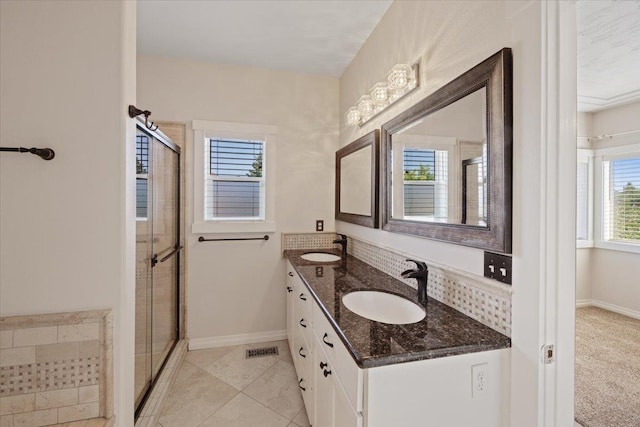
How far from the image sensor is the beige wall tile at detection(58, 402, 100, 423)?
1.19 meters

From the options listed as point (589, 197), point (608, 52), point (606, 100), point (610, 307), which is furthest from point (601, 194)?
point (608, 52)

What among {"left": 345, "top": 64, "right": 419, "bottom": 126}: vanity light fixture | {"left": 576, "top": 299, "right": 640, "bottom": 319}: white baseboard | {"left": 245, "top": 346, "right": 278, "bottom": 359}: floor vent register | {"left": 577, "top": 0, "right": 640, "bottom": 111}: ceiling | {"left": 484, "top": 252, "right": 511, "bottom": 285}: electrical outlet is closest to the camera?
{"left": 484, "top": 252, "right": 511, "bottom": 285}: electrical outlet

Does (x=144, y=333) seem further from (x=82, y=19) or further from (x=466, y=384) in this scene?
(x=466, y=384)

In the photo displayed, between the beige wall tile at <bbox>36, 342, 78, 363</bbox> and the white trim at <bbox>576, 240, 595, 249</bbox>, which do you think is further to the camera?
the white trim at <bbox>576, 240, 595, 249</bbox>

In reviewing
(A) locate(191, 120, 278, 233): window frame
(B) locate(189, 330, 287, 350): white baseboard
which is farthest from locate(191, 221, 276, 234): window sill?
(B) locate(189, 330, 287, 350): white baseboard

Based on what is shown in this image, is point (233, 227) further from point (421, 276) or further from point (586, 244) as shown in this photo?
point (586, 244)

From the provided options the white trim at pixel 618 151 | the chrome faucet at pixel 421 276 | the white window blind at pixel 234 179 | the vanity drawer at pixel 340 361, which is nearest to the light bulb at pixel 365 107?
the white window blind at pixel 234 179

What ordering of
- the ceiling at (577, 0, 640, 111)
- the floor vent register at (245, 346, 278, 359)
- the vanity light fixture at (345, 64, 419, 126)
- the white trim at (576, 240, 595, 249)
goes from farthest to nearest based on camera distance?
the white trim at (576, 240, 595, 249) → the floor vent register at (245, 346, 278, 359) → the ceiling at (577, 0, 640, 111) → the vanity light fixture at (345, 64, 419, 126)

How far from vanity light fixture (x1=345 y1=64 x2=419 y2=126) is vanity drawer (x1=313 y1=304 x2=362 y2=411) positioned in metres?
1.33

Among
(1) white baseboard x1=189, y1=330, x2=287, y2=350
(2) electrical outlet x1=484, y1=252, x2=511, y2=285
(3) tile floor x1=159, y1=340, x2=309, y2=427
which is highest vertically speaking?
(2) electrical outlet x1=484, y1=252, x2=511, y2=285

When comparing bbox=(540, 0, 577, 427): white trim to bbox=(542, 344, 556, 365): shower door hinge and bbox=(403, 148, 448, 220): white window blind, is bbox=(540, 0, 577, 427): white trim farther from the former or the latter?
bbox=(403, 148, 448, 220): white window blind

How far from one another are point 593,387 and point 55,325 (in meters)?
3.17

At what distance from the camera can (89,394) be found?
47.8 inches

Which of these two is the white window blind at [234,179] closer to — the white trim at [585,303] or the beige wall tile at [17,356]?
the beige wall tile at [17,356]
